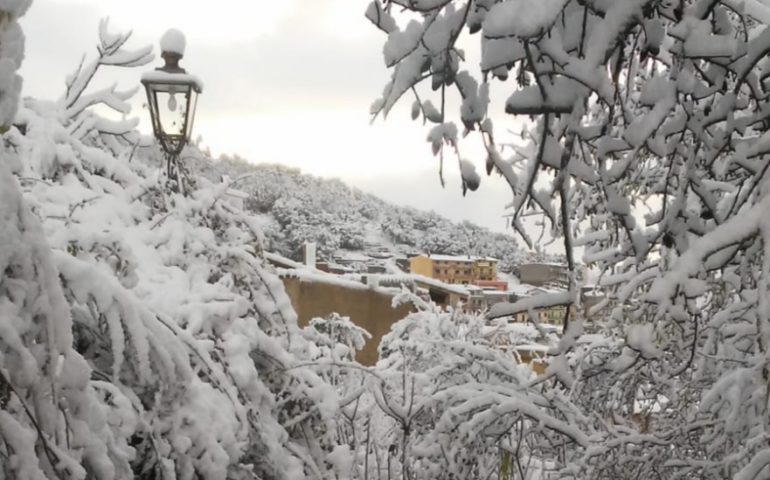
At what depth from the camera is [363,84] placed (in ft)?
9.12

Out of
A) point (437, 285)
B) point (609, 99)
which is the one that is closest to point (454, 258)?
point (437, 285)

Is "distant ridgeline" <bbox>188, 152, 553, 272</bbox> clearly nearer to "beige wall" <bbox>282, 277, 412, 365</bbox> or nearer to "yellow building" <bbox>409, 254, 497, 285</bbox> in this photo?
"yellow building" <bbox>409, 254, 497, 285</bbox>

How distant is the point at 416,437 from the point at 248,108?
3.12m

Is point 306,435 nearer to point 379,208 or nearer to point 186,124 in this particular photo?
point 186,124

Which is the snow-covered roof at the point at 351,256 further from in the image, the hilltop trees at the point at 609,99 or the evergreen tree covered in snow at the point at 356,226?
the hilltop trees at the point at 609,99

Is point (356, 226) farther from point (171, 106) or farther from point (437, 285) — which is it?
point (171, 106)

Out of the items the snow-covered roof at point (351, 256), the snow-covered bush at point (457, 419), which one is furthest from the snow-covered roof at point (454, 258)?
the snow-covered bush at point (457, 419)

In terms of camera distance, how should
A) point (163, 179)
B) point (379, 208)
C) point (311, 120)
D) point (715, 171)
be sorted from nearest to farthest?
point (715, 171), point (163, 179), point (311, 120), point (379, 208)

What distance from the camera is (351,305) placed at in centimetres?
1617

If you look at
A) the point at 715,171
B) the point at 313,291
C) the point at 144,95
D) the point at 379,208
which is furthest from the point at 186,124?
the point at 379,208

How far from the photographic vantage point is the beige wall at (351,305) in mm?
15734

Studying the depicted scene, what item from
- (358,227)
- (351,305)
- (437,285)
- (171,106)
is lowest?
(351,305)

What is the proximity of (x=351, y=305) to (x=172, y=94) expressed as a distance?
36.9ft

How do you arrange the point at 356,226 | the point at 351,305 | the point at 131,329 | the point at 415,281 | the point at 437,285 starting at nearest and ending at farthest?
the point at 131,329 < the point at 351,305 < the point at 415,281 < the point at 437,285 < the point at 356,226
